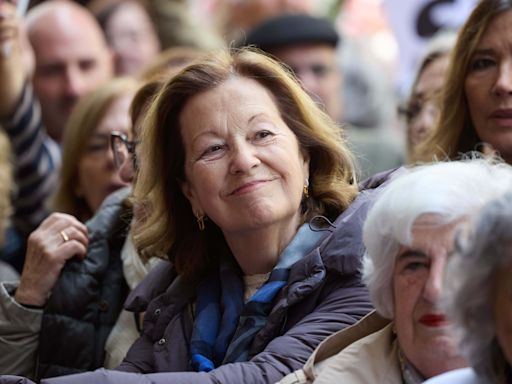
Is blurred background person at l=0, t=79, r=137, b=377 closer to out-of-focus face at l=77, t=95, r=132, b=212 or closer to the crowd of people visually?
the crowd of people

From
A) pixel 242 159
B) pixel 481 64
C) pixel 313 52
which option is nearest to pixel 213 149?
pixel 242 159

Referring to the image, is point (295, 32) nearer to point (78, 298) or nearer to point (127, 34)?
point (127, 34)

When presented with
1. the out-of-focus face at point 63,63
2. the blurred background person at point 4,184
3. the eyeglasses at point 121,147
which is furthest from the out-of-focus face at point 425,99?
the out-of-focus face at point 63,63

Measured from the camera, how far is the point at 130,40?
26.0 feet

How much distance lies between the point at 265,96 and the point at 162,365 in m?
0.93

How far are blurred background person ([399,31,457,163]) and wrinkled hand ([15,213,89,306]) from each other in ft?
4.86

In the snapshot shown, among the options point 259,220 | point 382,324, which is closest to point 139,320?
point 259,220

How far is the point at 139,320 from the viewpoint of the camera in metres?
4.36

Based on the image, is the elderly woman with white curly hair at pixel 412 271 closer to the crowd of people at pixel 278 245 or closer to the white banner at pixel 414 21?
the crowd of people at pixel 278 245

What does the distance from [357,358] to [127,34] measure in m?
5.14

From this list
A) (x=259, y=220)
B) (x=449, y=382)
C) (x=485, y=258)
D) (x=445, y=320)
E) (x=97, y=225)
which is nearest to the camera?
(x=485, y=258)

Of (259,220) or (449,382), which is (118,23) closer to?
(259,220)

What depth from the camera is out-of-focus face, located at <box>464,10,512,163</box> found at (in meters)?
4.15

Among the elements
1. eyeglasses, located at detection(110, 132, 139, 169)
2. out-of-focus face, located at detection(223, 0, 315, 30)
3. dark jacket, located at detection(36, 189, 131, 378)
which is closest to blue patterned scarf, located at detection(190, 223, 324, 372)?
dark jacket, located at detection(36, 189, 131, 378)
